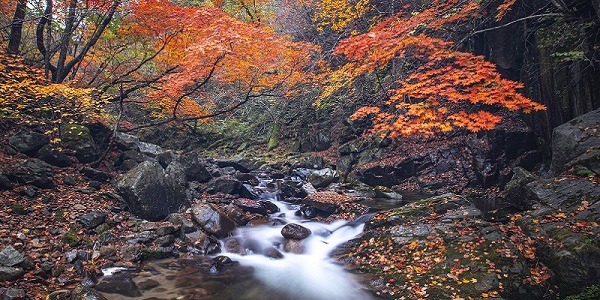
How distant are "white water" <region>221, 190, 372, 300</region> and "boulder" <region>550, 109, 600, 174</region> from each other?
5423mm

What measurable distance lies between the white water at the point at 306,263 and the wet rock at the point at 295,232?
149 millimetres

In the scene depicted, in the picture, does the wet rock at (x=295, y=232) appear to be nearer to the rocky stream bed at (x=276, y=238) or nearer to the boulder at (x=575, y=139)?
the rocky stream bed at (x=276, y=238)

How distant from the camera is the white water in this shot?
6895 millimetres

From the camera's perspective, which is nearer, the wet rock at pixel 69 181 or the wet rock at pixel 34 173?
the wet rock at pixel 34 173

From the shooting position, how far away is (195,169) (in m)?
14.3

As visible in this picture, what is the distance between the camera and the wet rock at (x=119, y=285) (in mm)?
6180

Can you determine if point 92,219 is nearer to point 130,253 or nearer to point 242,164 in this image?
point 130,253

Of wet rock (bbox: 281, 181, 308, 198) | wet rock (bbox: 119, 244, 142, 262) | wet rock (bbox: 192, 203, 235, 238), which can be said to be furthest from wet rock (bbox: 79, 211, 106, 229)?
wet rock (bbox: 281, 181, 308, 198)

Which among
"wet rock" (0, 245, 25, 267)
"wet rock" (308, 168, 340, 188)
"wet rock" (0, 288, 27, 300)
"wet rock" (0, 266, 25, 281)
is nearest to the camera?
"wet rock" (0, 288, 27, 300)

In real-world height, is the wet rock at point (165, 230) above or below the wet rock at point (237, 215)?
above

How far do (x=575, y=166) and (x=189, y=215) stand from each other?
10087mm

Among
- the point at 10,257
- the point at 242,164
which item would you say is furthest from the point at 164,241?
the point at 242,164

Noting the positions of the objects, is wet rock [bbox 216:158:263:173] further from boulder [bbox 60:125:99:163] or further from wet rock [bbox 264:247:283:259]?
wet rock [bbox 264:247:283:259]

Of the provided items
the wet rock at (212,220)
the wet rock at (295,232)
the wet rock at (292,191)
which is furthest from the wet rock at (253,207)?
the wet rock at (292,191)
